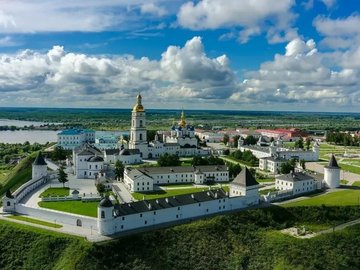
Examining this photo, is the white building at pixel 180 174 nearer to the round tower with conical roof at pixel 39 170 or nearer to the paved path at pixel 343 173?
the round tower with conical roof at pixel 39 170

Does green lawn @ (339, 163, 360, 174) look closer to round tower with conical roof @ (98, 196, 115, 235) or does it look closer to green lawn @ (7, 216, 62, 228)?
round tower with conical roof @ (98, 196, 115, 235)

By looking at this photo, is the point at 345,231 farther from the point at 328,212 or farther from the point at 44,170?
the point at 44,170

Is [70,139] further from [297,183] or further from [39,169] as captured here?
[297,183]

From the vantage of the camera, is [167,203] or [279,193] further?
[279,193]

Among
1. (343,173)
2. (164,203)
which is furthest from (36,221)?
(343,173)

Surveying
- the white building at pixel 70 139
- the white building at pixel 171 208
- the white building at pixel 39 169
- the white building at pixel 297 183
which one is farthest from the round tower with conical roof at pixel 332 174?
the white building at pixel 70 139

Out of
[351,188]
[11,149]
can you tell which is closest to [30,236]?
[351,188]

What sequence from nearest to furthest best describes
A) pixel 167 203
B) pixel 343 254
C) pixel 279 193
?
pixel 343 254 → pixel 167 203 → pixel 279 193
